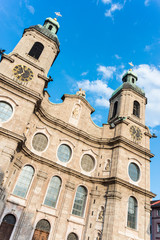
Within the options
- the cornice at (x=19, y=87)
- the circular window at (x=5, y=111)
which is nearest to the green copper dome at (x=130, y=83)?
the cornice at (x=19, y=87)

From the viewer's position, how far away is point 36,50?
79.5ft

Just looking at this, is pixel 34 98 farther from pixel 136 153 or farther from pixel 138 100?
pixel 138 100

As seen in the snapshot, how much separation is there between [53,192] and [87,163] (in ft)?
17.2

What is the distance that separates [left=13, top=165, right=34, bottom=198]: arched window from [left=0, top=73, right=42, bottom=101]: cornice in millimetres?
6758

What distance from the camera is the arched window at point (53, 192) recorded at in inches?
732

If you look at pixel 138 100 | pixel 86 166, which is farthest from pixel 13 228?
pixel 138 100

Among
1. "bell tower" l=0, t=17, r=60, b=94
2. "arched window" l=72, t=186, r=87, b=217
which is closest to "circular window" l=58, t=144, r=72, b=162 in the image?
"arched window" l=72, t=186, r=87, b=217

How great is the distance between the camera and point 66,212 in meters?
18.6

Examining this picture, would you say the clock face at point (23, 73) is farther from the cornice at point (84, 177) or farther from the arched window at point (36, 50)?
the cornice at point (84, 177)

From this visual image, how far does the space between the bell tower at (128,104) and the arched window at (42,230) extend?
14.8m

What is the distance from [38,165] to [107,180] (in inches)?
285

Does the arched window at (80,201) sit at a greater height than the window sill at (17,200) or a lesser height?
greater

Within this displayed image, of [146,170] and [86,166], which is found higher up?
[146,170]

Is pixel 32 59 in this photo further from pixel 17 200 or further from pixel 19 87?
pixel 17 200
